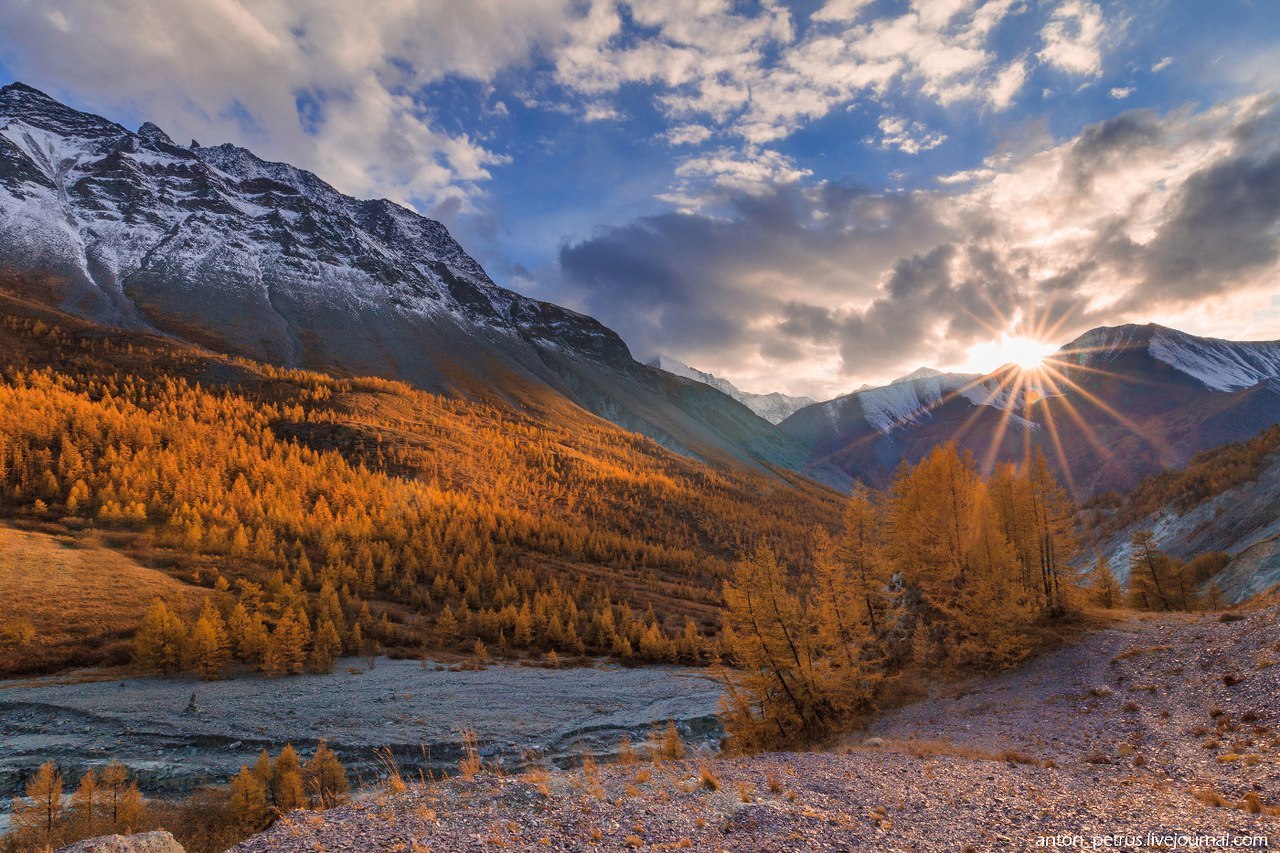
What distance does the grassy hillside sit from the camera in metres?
70.4

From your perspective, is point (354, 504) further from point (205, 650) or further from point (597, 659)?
point (597, 659)

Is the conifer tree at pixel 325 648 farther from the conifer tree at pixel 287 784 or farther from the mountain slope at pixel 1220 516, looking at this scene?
the mountain slope at pixel 1220 516

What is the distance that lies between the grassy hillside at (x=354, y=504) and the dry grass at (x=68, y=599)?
15.2 ft

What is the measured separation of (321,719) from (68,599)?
1304 inches

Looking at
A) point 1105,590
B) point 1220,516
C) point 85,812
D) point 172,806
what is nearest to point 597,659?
point 172,806

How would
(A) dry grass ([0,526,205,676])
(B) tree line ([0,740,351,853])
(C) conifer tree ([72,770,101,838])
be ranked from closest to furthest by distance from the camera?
(C) conifer tree ([72,770,101,838])
(B) tree line ([0,740,351,853])
(A) dry grass ([0,526,205,676])

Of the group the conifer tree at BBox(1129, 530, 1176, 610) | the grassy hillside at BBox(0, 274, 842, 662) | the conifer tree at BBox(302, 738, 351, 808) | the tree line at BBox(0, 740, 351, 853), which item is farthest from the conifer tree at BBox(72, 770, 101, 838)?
the conifer tree at BBox(1129, 530, 1176, 610)

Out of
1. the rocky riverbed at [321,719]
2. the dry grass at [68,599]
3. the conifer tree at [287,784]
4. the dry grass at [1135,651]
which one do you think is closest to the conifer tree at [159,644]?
the rocky riverbed at [321,719]

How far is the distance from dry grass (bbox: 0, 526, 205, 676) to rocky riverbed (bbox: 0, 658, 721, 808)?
4.49m

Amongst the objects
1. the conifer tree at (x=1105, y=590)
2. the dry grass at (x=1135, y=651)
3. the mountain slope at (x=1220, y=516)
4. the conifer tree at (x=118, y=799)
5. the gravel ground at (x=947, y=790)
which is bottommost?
the conifer tree at (x=118, y=799)

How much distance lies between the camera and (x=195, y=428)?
11144 cm

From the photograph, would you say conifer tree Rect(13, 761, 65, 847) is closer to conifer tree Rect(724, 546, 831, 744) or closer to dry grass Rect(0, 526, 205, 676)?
dry grass Rect(0, 526, 205, 676)

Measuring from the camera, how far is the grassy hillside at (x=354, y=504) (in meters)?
70.4

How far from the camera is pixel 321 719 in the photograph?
41.1 meters
